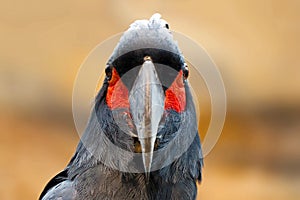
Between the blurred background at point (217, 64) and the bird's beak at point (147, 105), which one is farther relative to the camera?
the blurred background at point (217, 64)

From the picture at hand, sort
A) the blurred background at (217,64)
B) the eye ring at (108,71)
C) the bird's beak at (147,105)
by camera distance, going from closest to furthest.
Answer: the bird's beak at (147,105) → the eye ring at (108,71) → the blurred background at (217,64)

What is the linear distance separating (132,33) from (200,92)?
3.33ft

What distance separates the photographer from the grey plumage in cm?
142

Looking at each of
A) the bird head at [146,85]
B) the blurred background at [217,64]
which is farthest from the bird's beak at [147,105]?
the blurred background at [217,64]

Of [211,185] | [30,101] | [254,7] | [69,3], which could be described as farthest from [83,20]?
[211,185]

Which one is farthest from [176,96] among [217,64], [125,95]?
[217,64]

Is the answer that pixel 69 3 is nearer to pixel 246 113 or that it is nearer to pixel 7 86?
pixel 7 86

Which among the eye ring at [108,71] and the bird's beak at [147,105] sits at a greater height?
the eye ring at [108,71]

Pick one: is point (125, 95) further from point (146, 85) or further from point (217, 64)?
point (217, 64)

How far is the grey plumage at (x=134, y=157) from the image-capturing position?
1418mm

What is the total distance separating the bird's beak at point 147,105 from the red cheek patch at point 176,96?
33 millimetres

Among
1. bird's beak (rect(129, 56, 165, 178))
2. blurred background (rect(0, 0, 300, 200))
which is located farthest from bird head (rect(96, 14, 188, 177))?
blurred background (rect(0, 0, 300, 200))

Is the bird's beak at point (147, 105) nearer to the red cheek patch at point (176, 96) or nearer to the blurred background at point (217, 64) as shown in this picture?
the red cheek patch at point (176, 96)

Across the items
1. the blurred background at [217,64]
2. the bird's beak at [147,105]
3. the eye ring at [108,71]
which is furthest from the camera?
the blurred background at [217,64]
